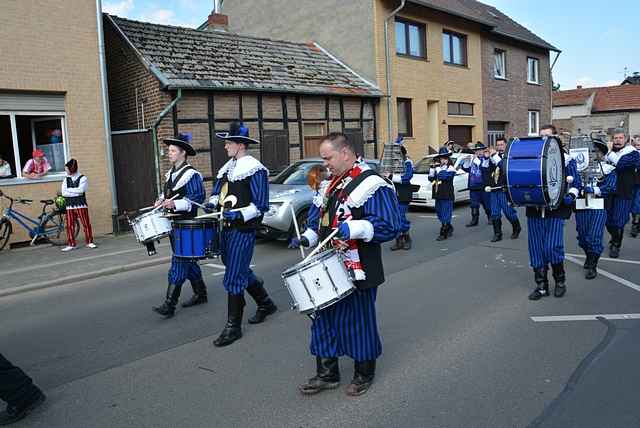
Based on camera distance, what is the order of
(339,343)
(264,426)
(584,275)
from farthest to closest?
(584,275)
(339,343)
(264,426)

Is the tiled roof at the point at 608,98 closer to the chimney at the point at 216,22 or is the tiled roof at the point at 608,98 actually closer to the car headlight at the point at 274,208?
the chimney at the point at 216,22

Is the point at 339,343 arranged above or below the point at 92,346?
above

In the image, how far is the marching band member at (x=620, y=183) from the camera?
7770 millimetres

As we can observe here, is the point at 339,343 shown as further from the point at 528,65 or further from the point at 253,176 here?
the point at 528,65

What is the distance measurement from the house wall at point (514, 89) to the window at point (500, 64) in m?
0.13

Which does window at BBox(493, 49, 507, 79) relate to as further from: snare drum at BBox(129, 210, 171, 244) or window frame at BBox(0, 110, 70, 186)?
snare drum at BBox(129, 210, 171, 244)

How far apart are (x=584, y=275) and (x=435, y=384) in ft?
13.8

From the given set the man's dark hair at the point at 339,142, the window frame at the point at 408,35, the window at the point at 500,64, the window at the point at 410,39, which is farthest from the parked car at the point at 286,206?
the window at the point at 500,64

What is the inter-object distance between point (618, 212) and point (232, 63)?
1085 centimetres

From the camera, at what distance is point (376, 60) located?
19.5m

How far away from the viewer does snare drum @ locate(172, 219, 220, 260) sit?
557cm

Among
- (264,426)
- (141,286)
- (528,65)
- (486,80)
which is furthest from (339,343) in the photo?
(528,65)

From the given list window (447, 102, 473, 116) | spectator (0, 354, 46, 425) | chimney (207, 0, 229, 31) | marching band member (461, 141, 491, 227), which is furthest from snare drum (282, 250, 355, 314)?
window (447, 102, 473, 116)

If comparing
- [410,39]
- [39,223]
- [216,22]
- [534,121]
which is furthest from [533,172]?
[534,121]
